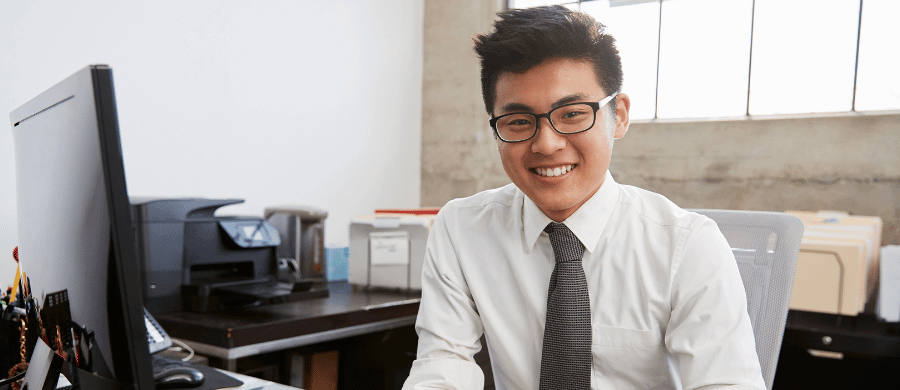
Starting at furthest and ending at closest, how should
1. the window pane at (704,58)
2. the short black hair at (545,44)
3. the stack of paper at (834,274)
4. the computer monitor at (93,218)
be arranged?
the window pane at (704,58), the stack of paper at (834,274), the short black hair at (545,44), the computer monitor at (93,218)

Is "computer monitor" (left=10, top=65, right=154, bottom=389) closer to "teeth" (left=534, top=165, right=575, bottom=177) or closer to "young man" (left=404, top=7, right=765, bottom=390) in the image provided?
"young man" (left=404, top=7, right=765, bottom=390)

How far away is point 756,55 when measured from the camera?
3443 millimetres

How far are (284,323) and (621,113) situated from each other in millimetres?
1098

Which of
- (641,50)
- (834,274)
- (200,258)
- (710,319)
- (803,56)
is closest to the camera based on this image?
(710,319)

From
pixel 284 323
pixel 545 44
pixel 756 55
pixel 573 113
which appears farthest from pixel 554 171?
pixel 756 55

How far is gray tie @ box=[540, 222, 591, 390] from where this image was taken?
103 cm

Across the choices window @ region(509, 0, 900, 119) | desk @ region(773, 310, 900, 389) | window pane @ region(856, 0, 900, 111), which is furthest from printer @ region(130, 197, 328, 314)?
window pane @ region(856, 0, 900, 111)

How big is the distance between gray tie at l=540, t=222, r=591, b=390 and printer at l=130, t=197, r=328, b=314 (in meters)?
1.11

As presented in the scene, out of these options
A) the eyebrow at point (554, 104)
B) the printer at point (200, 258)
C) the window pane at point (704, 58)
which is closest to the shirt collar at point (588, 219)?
the eyebrow at point (554, 104)

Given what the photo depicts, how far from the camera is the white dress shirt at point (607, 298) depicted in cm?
98

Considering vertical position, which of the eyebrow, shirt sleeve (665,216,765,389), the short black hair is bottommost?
shirt sleeve (665,216,765,389)

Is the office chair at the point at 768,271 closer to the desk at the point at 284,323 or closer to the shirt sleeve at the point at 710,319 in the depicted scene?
the shirt sleeve at the point at 710,319

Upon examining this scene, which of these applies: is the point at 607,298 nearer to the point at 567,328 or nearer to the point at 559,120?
the point at 567,328

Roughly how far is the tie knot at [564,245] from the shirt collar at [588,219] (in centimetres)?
1
